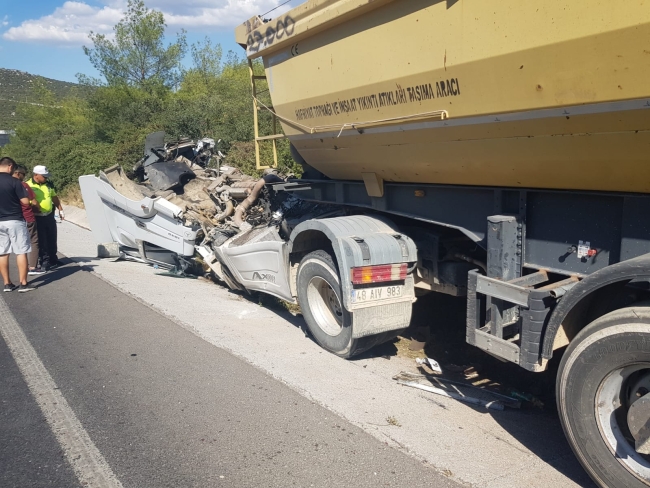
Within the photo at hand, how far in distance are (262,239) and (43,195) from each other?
4.43 meters

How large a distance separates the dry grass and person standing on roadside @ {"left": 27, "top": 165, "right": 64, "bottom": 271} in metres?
9.61

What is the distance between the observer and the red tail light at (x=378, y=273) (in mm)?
4488

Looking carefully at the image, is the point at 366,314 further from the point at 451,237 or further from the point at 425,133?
Result: the point at 425,133

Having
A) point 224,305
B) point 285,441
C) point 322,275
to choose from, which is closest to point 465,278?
point 322,275

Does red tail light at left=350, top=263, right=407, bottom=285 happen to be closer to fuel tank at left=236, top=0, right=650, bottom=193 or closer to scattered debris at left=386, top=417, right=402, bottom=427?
fuel tank at left=236, top=0, right=650, bottom=193

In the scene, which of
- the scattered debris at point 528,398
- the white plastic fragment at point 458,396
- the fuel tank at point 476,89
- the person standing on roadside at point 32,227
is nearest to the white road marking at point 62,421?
the white plastic fragment at point 458,396

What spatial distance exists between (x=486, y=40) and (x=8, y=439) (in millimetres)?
3747

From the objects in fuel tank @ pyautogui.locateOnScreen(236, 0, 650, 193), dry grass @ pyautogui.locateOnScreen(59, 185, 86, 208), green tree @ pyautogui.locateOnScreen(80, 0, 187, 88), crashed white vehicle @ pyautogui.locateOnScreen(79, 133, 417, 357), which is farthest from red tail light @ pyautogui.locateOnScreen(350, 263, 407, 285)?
green tree @ pyautogui.locateOnScreen(80, 0, 187, 88)

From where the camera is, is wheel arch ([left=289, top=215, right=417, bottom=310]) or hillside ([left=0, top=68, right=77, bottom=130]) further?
hillside ([left=0, top=68, right=77, bottom=130])

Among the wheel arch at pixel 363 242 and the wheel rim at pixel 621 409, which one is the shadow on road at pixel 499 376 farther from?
the wheel arch at pixel 363 242

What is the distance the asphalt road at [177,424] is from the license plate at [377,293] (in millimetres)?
878

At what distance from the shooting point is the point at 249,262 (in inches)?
253

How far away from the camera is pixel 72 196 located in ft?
65.8

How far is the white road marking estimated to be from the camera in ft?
10.6
